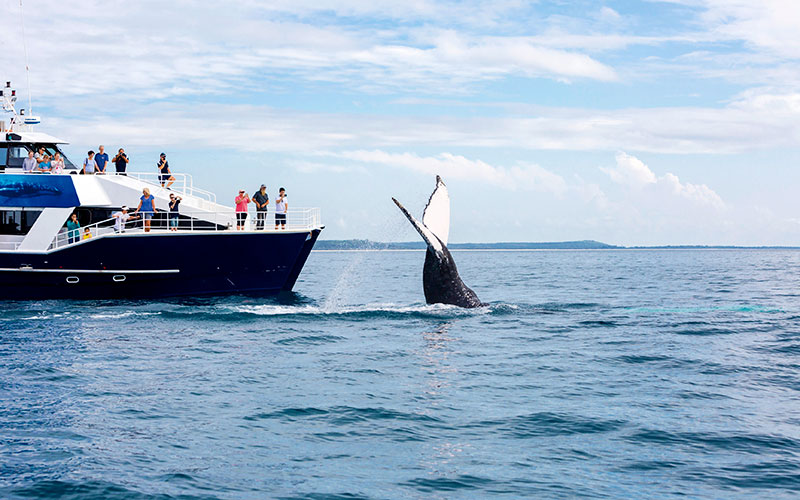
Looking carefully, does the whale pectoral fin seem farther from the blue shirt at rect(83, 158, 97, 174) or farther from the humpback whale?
the blue shirt at rect(83, 158, 97, 174)

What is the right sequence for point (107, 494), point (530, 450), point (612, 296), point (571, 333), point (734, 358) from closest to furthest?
1. point (107, 494)
2. point (530, 450)
3. point (734, 358)
4. point (571, 333)
5. point (612, 296)

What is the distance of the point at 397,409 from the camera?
9.98 metres

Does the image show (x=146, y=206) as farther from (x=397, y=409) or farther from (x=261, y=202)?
(x=397, y=409)

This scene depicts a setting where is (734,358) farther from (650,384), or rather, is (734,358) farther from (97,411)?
(97,411)

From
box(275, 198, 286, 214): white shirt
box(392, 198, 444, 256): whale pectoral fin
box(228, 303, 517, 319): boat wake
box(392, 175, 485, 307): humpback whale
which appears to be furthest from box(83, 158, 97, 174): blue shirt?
box(392, 198, 444, 256): whale pectoral fin

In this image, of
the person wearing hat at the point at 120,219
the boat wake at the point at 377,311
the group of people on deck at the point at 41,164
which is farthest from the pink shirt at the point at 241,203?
the group of people on deck at the point at 41,164

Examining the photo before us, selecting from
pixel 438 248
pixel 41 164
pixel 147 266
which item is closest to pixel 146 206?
pixel 147 266

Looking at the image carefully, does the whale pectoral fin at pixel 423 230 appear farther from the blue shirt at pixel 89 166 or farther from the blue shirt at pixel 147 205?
the blue shirt at pixel 89 166

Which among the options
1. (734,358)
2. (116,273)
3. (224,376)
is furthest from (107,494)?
(116,273)

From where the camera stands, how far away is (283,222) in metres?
25.9

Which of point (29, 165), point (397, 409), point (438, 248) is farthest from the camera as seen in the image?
point (29, 165)

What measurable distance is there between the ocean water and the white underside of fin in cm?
226

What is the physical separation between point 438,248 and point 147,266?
11.7 m

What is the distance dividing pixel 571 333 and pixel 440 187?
463cm
